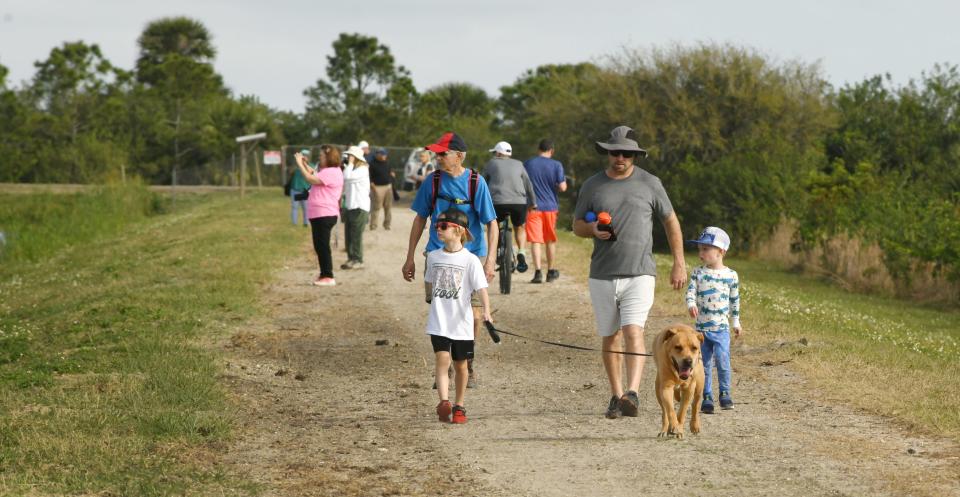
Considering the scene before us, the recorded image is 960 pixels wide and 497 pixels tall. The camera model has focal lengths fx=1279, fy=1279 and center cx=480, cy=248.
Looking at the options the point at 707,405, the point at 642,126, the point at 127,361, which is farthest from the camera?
the point at 642,126

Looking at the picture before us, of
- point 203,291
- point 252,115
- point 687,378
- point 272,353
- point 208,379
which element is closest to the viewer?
point 687,378

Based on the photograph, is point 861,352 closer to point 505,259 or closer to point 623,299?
point 623,299

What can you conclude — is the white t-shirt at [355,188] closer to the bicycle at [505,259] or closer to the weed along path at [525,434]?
the bicycle at [505,259]

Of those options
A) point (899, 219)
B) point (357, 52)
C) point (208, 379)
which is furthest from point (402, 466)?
point (357, 52)

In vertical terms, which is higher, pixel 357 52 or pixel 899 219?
pixel 357 52

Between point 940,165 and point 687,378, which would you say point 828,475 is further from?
point 940,165

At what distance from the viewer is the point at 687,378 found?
304 inches

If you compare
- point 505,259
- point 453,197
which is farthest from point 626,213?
point 505,259

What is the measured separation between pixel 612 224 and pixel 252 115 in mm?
54465

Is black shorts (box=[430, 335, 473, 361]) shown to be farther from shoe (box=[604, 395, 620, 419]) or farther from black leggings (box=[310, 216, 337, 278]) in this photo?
black leggings (box=[310, 216, 337, 278])

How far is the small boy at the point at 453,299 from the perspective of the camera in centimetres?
839

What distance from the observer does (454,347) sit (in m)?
8.48

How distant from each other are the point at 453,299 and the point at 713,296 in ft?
5.77

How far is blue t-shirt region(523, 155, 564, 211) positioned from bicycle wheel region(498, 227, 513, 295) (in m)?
1.00
